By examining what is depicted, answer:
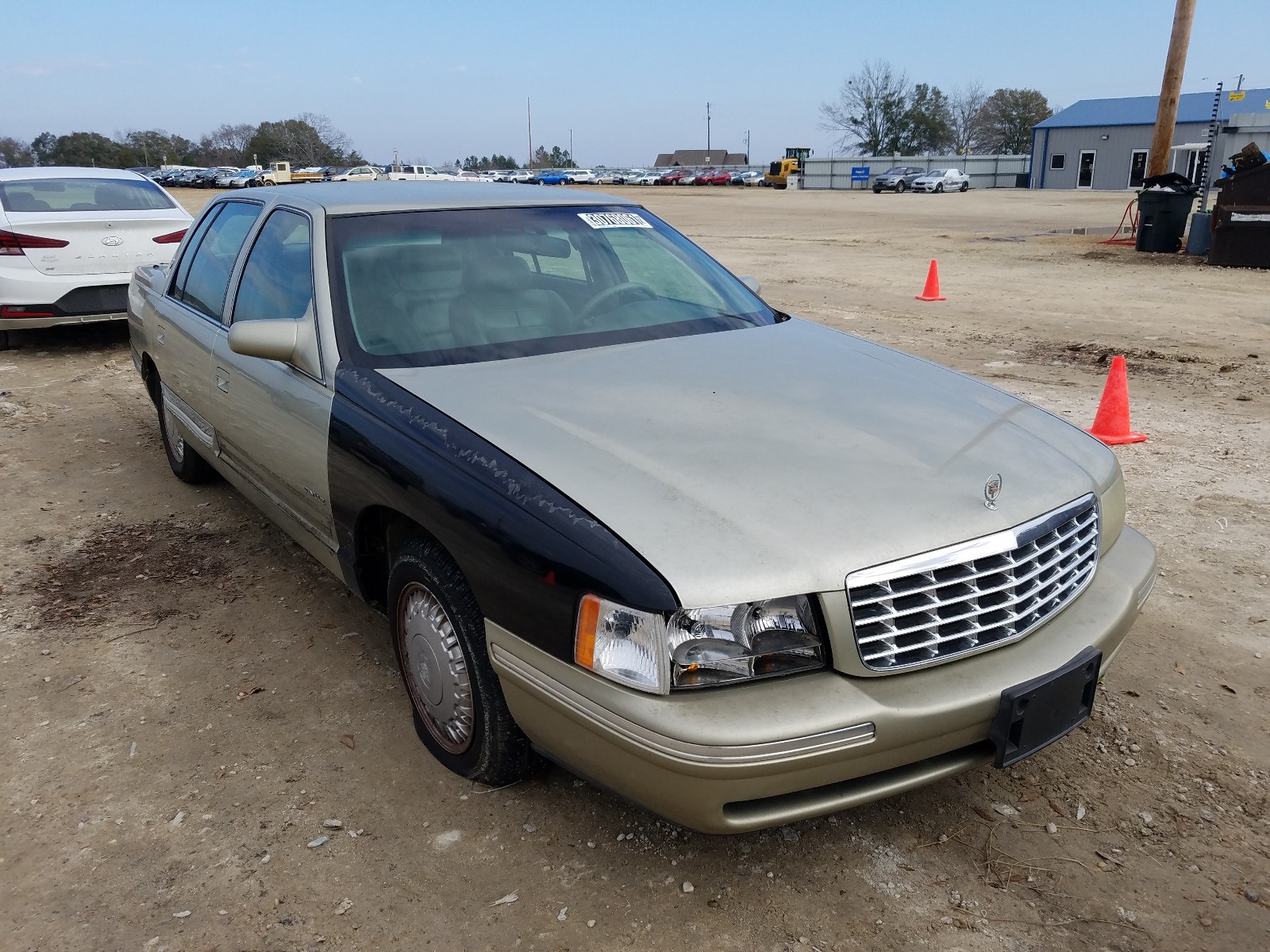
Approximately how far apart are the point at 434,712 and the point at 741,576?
1.22 m

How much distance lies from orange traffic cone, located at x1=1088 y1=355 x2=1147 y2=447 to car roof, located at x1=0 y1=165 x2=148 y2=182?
8831mm

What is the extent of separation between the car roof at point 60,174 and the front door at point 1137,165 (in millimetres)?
54640

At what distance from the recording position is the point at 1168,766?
2859 mm

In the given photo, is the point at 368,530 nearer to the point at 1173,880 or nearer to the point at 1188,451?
the point at 1173,880

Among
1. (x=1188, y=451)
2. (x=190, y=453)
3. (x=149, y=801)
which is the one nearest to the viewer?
(x=149, y=801)

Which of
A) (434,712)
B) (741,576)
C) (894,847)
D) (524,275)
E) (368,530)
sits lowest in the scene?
(894,847)

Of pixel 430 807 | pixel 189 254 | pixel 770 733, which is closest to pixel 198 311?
pixel 189 254

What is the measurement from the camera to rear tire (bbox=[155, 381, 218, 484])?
5.20m

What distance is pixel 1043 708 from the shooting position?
224 centimetres

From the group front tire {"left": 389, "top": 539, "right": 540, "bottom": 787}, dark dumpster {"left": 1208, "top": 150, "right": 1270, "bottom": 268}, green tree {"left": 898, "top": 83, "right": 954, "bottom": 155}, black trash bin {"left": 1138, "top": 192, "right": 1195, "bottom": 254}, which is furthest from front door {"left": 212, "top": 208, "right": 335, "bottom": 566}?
green tree {"left": 898, "top": 83, "right": 954, "bottom": 155}

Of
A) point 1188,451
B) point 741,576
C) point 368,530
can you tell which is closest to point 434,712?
point 368,530

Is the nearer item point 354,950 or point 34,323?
point 354,950

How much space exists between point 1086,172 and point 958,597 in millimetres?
61401

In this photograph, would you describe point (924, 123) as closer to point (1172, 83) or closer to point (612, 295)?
point (1172, 83)
